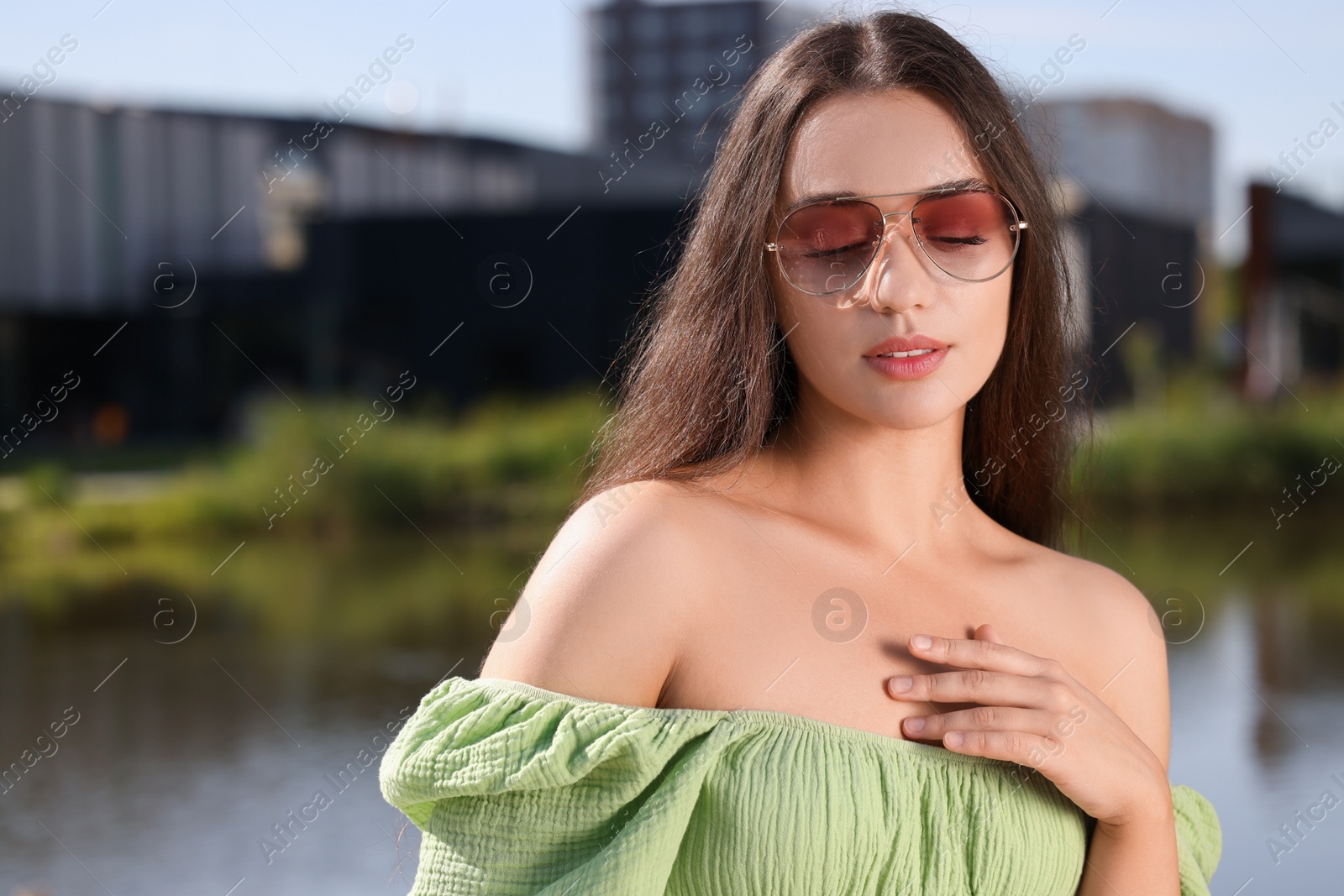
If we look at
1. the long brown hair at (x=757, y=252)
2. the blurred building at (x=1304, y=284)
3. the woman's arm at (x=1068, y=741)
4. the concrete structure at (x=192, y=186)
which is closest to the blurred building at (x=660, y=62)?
the concrete structure at (x=192, y=186)

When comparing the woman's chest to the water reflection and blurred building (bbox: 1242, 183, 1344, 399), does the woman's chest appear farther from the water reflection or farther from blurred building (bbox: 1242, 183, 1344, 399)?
blurred building (bbox: 1242, 183, 1344, 399)

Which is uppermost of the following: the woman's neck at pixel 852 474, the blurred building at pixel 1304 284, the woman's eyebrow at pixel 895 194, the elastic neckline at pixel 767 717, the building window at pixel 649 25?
the building window at pixel 649 25

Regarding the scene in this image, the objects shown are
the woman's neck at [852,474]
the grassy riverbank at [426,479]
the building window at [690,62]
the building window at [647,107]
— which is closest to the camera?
the woman's neck at [852,474]

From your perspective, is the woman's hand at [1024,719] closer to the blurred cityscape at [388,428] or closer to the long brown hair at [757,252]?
the long brown hair at [757,252]

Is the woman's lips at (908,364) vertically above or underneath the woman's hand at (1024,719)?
above

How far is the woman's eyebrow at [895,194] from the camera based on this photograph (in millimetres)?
1287

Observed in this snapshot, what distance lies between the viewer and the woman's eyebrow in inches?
50.7

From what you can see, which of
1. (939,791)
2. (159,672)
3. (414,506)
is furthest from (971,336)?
(414,506)

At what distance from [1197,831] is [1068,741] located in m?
0.41

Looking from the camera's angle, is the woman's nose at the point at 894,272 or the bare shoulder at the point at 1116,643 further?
the bare shoulder at the point at 1116,643

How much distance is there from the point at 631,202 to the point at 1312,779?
14224mm

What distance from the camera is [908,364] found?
1.31 meters

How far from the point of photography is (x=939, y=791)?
1.25 metres

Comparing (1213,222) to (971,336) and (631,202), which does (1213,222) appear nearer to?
(631,202)
